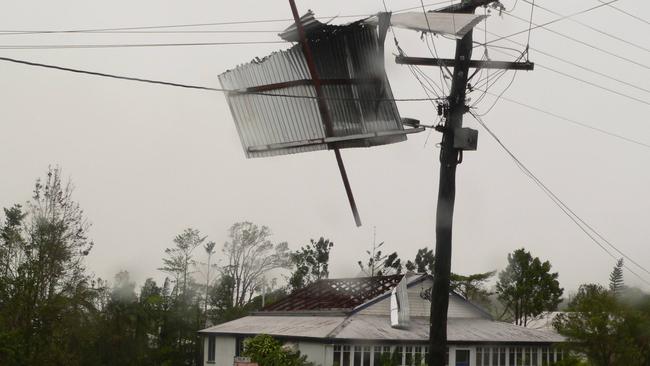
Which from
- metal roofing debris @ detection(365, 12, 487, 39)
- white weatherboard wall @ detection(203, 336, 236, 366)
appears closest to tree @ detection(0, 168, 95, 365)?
white weatherboard wall @ detection(203, 336, 236, 366)

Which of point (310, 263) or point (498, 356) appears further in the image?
point (310, 263)

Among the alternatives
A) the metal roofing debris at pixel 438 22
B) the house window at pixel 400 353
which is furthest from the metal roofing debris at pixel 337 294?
the metal roofing debris at pixel 438 22

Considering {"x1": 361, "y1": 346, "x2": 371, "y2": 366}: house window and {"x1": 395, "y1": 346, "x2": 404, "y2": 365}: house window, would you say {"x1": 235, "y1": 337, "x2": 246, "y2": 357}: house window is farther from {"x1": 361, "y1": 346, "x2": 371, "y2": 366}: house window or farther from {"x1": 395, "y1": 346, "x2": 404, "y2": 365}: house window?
{"x1": 395, "y1": 346, "x2": 404, "y2": 365}: house window

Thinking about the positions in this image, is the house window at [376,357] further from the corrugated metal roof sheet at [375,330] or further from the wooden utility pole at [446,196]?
the wooden utility pole at [446,196]

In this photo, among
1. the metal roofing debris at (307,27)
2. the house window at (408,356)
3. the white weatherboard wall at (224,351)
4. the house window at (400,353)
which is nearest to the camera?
the metal roofing debris at (307,27)

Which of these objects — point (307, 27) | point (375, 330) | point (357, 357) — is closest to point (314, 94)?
point (307, 27)

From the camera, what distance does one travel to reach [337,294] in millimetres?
34375

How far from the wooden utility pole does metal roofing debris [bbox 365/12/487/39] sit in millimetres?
681

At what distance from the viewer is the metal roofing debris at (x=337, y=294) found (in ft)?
105

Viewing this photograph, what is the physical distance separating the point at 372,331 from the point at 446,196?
15.3 metres

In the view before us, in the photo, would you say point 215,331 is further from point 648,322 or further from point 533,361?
point 648,322

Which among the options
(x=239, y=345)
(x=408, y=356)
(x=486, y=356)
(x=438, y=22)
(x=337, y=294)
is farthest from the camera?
(x=337, y=294)

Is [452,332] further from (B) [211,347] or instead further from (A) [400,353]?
(B) [211,347]

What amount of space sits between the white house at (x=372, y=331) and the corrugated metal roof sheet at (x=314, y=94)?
14605mm
